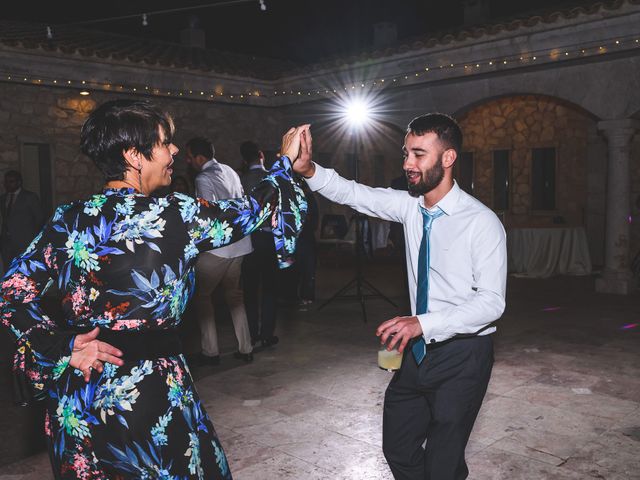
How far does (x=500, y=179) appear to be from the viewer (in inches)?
560

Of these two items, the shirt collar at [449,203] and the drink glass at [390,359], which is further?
the shirt collar at [449,203]

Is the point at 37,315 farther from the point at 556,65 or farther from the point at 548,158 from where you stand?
the point at 548,158

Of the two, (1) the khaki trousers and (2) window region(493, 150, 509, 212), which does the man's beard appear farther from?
(2) window region(493, 150, 509, 212)

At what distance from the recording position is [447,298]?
2.36 meters

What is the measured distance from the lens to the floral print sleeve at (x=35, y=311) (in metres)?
1.78

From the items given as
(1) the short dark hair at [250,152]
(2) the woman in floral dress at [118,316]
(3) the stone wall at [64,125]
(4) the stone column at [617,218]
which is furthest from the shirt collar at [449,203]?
(3) the stone wall at [64,125]

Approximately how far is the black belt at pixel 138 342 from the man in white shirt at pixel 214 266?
3271 mm

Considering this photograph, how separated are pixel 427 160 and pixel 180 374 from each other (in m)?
1.22

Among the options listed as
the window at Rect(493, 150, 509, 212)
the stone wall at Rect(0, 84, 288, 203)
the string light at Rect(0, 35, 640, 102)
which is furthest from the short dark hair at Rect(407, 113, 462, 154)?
the window at Rect(493, 150, 509, 212)

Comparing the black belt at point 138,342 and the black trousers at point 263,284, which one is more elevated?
the black belt at point 138,342

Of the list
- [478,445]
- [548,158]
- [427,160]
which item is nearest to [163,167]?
[427,160]

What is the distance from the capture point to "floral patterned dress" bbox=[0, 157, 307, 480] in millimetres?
1765

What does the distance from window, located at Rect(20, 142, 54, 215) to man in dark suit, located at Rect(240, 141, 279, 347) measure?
233 inches

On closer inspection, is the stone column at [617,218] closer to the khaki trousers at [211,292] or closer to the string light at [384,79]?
the string light at [384,79]
